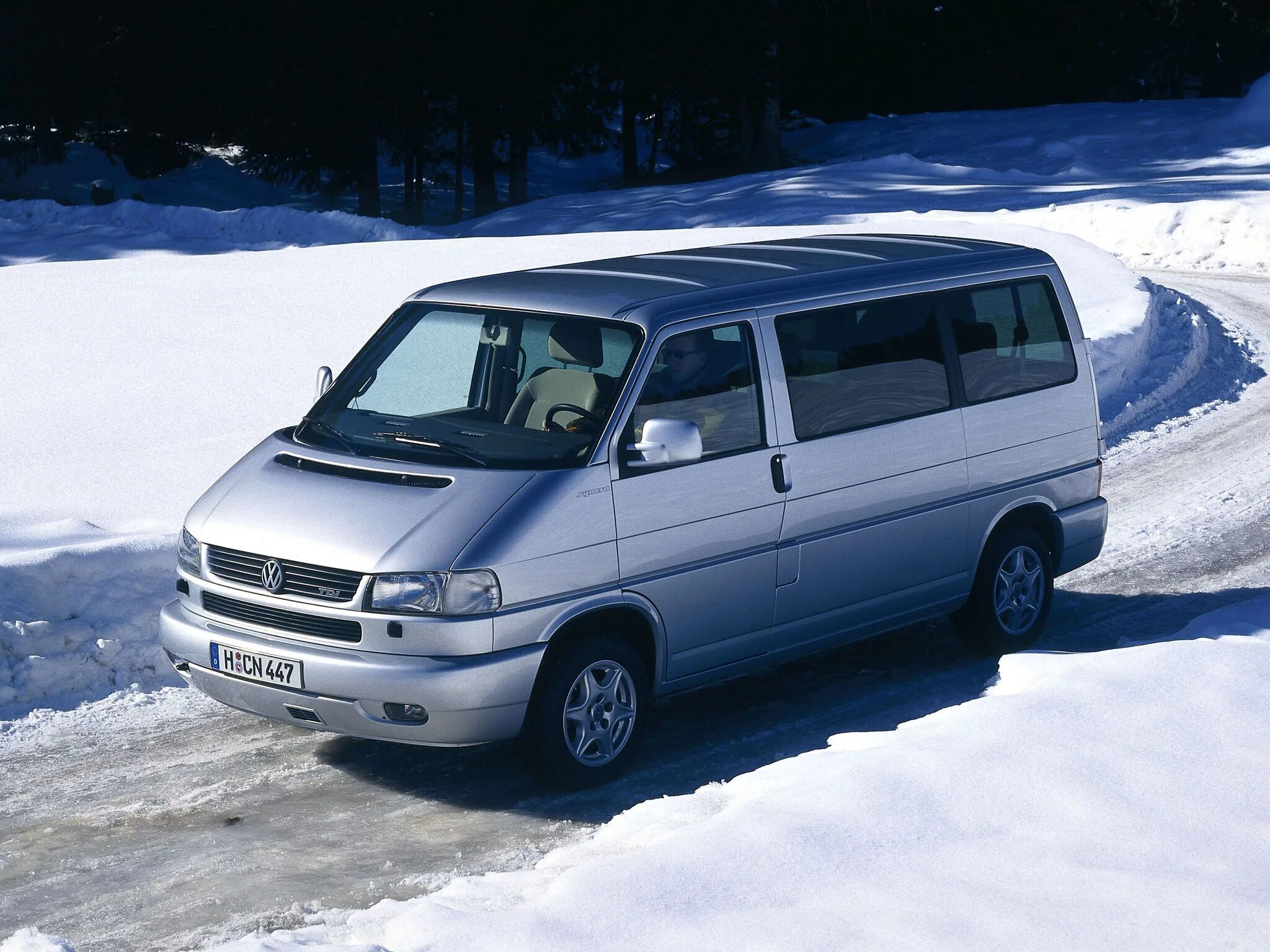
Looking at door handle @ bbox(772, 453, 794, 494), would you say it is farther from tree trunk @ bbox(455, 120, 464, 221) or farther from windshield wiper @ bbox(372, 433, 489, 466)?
tree trunk @ bbox(455, 120, 464, 221)

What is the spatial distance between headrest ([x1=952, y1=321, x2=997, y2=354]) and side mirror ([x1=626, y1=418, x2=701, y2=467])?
196 centimetres

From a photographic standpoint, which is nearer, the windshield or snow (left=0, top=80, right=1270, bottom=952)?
snow (left=0, top=80, right=1270, bottom=952)

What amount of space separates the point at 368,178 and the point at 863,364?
113 ft

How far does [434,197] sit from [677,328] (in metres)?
41.9

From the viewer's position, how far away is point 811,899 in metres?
4.56

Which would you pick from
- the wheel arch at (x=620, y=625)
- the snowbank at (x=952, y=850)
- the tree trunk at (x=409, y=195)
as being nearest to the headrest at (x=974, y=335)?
the snowbank at (x=952, y=850)

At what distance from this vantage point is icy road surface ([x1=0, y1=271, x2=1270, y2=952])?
5426mm

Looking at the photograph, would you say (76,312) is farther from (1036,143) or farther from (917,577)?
(1036,143)

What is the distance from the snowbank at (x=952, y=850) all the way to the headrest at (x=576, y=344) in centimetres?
183

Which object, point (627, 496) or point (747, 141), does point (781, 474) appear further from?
point (747, 141)

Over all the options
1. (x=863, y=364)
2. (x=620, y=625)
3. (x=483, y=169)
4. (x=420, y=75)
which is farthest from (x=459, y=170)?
(x=620, y=625)

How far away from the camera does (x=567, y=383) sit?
6.61m

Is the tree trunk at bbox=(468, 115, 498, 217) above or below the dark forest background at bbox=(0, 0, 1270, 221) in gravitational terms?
below

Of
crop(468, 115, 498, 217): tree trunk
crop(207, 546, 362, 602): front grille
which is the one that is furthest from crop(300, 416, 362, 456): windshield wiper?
crop(468, 115, 498, 217): tree trunk
